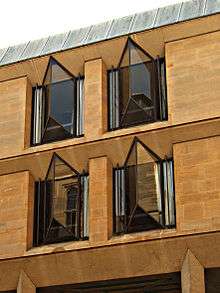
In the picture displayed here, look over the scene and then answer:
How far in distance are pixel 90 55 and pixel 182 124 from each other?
4.88 m

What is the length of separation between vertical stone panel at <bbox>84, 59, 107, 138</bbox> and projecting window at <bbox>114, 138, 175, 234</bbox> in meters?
1.61

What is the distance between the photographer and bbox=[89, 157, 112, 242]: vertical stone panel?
25.1 meters

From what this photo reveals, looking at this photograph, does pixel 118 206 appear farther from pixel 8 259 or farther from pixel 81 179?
pixel 8 259

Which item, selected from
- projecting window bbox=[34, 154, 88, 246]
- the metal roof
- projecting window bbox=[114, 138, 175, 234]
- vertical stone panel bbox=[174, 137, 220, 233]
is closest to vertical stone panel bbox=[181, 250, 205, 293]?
vertical stone panel bbox=[174, 137, 220, 233]

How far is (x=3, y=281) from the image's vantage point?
84.9ft

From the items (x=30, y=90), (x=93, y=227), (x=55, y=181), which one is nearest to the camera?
(x=93, y=227)

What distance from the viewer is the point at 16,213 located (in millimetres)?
26688

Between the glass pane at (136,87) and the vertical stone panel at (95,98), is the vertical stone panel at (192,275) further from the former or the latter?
the vertical stone panel at (95,98)

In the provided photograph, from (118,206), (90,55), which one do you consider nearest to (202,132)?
(118,206)

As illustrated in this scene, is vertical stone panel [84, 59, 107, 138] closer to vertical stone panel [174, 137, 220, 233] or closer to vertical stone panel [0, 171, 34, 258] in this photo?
vertical stone panel [0, 171, 34, 258]

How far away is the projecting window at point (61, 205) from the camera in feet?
85.3

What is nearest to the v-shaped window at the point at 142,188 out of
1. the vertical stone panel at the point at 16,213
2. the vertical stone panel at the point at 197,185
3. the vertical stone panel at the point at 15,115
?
the vertical stone panel at the point at 197,185

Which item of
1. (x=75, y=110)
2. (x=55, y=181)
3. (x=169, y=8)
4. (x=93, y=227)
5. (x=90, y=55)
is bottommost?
(x=93, y=227)

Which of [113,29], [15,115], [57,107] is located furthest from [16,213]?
[113,29]
